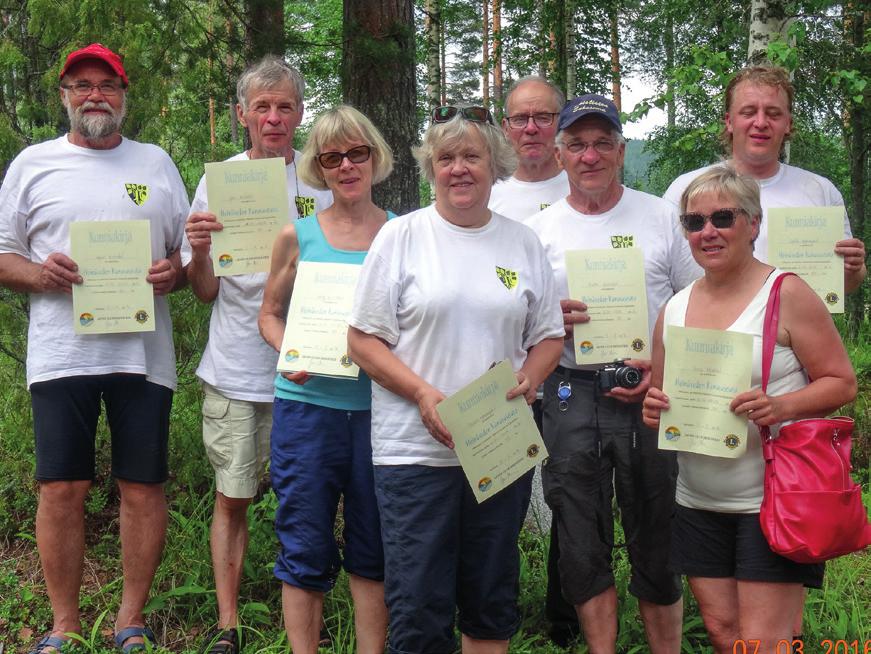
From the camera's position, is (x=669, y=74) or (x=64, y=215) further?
(x=669, y=74)

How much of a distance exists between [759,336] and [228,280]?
7.34 feet

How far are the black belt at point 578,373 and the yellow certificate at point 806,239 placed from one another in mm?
865

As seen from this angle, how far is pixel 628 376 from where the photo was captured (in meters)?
3.31

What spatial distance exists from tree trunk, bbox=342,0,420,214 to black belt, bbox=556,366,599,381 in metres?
2.69

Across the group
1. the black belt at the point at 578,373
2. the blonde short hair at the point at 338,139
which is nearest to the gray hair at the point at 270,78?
the blonde short hair at the point at 338,139

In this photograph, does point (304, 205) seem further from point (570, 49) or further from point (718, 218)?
point (570, 49)

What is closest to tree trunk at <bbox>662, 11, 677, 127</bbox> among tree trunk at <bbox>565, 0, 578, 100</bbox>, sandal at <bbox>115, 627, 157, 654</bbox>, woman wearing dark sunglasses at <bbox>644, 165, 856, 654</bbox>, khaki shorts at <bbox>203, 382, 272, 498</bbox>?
tree trunk at <bbox>565, 0, 578, 100</bbox>

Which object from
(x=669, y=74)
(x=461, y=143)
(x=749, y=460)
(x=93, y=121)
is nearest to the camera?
(x=749, y=460)

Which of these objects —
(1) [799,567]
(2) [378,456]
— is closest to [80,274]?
(2) [378,456]

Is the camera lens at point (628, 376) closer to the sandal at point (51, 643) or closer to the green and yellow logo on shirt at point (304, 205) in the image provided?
the green and yellow logo on shirt at point (304, 205)

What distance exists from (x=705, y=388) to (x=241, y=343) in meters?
1.99

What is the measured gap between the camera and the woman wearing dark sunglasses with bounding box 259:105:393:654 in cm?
331

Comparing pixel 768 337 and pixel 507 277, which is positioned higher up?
pixel 507 277

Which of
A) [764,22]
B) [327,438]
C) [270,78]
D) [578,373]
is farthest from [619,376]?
[764,22]
